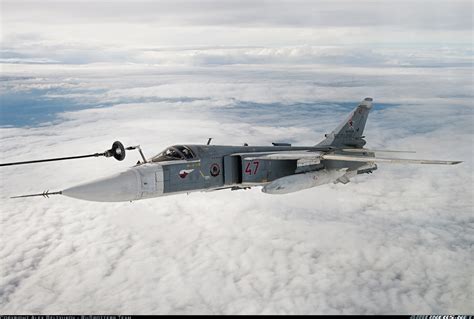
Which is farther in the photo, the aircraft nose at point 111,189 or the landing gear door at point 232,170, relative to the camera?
the landing gear door at point 232,170

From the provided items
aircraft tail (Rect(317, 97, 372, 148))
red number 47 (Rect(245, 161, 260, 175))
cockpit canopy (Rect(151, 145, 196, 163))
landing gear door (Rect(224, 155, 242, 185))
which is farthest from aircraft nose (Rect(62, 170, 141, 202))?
aircraft tail (Rect(317, 97, 372, 148))

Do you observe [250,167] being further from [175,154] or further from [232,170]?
[175,154]

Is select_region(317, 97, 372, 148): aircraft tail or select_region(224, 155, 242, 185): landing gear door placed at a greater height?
select_region(317, 97, 372, 148): aircraft tail

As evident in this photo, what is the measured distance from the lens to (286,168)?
1720cm

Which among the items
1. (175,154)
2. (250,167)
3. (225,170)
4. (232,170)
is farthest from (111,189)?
(250,167)

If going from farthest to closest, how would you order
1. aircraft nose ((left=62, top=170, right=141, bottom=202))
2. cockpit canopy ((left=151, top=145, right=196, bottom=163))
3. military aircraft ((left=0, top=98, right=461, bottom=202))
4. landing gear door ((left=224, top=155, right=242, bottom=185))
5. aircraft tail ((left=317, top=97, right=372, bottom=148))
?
aircraft tail ((left=317, top=97, right=372, bottom=148)), landing gear door ((left=224, top=155, right=242, bottom=185)), cockpit canopy ((left=151, top=145, right=196, bottom=163)), military aircraft ((left=0, top=98, right=461, bottom=202)), aircraft nose ((left=62, top=170, right=141, bottom=202))

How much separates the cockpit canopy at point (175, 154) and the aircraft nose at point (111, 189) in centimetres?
121

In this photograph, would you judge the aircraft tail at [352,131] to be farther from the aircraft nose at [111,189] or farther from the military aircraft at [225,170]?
the aircraft nose at [111,189]

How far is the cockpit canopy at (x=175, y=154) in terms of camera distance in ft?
47.3

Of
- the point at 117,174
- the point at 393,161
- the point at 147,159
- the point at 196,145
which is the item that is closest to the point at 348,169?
the point at 393,161

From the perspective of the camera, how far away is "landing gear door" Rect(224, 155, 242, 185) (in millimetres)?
15680

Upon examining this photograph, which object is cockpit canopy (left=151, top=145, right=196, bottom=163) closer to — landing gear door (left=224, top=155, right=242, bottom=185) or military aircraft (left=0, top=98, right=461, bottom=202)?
military aircraft (left=0, top=98, right=461, bottom=202)

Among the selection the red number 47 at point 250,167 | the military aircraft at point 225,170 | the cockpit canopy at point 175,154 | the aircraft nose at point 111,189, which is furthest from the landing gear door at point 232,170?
the aircraft nose at point 111,189

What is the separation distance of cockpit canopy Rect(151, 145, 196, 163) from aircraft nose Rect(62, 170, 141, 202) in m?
1.21
